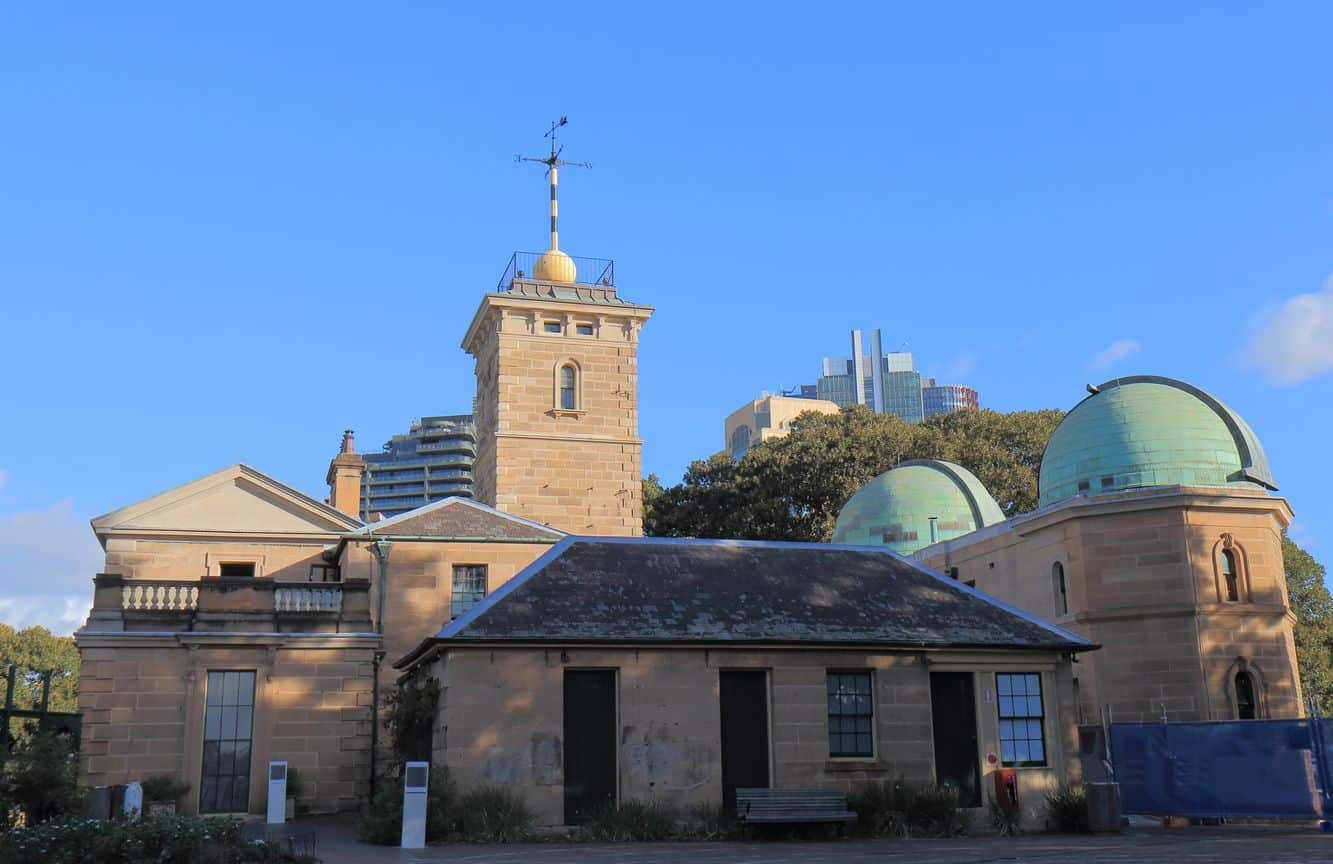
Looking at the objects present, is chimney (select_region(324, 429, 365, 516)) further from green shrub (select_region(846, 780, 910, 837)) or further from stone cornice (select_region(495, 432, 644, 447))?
green shrub (select_region(846, 780, 910, 837))

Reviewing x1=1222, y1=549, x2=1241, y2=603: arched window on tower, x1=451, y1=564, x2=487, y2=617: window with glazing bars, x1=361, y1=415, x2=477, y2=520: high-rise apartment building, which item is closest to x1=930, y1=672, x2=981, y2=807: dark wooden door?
x1=1222, y1=549, x2=1241, y2=603: arched window on tower

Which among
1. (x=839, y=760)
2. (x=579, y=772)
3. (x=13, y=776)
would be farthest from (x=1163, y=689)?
(x=13, y=776)

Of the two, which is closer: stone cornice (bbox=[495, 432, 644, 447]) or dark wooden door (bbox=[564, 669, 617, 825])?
dark wooden door (bbox=[564, 669, 617, 825])

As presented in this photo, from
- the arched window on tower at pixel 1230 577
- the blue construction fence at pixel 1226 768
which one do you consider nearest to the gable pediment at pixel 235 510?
the blue construction fence at pixel 1226 768

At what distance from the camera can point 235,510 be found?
3469cm

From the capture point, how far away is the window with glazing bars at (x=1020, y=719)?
78.4 ft

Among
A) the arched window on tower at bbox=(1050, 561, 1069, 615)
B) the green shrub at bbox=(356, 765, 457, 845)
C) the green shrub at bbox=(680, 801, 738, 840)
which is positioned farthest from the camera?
the arched window on tower at bbox=(1050, 561, 1069, 615)

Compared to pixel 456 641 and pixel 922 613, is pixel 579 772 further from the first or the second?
pixel 922 613

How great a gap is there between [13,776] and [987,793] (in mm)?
16683

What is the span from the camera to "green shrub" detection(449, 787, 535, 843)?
20.4 metres

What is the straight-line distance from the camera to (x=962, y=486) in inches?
1801

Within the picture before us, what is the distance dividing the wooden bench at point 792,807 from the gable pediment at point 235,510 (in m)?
16.9

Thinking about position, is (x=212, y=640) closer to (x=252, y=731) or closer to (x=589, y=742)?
(x=252, y=731)

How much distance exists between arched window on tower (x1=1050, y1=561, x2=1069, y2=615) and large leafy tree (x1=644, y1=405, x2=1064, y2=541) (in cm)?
2296
